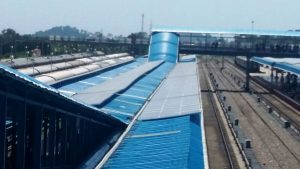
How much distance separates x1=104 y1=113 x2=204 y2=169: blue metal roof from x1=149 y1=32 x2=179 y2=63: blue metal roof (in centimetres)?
4286

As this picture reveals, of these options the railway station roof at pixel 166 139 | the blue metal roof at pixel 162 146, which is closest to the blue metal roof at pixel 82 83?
the railway station roof at pixel 166 139

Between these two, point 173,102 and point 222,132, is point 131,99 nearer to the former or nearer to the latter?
point 173,102

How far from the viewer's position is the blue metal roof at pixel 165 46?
2564 inches

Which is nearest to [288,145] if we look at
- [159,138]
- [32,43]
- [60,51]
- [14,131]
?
[159,138]

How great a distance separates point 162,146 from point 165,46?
1902 inches

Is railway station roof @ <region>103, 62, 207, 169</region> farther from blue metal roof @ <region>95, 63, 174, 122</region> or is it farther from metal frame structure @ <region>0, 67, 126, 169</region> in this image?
metal frame structure @ <region>0, 67, 126, 169</region>

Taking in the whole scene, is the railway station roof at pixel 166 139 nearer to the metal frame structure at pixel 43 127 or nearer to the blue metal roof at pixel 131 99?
the blue metal roof at pixel 131 99

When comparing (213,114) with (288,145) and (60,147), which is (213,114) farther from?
(60,147)

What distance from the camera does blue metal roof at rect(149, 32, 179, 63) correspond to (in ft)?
Answer: 214

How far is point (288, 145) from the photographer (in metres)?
28.7

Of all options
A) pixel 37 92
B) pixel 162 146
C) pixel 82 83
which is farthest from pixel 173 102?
pixel 37 92

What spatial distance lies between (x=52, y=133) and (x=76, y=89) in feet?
61.4

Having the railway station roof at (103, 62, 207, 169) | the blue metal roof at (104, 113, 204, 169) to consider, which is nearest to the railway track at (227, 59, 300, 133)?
the railway station roof at (103, 62, 207, 169)

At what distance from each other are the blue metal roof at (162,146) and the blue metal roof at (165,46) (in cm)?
4286
